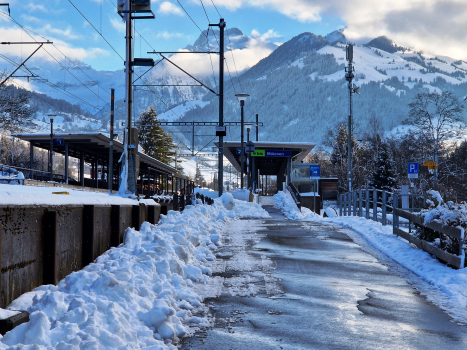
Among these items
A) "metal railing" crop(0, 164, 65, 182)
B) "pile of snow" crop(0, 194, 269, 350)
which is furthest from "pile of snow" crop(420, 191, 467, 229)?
"metal railing" crop(0, 164, 65, 182)

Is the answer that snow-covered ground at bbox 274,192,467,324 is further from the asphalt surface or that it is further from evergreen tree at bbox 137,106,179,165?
evergreen tree at bbox 137,106,179,165

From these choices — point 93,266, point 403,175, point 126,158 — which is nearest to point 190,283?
point 93,266

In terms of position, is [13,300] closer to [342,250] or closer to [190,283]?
[190,283]

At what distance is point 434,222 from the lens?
9703 mm

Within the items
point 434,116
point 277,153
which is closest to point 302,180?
point 277,153

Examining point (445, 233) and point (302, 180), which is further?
point (302, 180)

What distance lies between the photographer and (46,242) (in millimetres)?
5504

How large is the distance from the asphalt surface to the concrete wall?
5.48 ft

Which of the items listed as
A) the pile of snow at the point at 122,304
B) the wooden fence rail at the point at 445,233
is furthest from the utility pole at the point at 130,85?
the wooden fence rail at the point at 445,233

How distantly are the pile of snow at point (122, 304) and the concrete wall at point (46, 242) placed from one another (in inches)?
6.7

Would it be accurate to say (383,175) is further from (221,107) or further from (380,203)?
(380,203)

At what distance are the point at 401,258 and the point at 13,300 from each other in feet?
25.1

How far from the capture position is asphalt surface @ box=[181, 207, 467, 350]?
4.95 meters

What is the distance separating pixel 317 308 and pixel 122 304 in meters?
2.40
